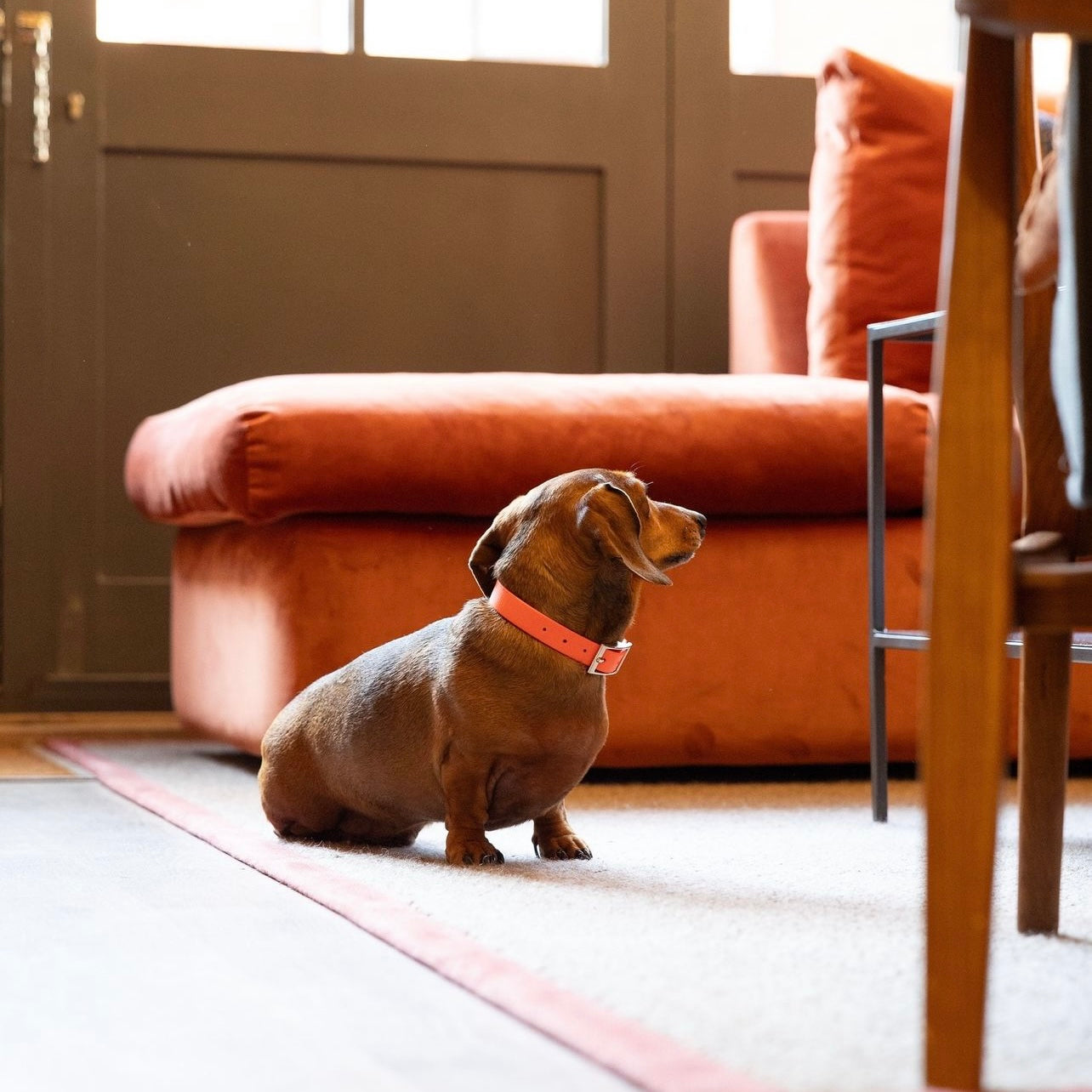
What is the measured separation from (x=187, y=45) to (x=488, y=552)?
2048 mm

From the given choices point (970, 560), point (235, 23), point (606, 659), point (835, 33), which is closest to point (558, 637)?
point (606, 659)

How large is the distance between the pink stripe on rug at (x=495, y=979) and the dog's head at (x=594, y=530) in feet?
1.23

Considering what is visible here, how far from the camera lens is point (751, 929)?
1349 mm

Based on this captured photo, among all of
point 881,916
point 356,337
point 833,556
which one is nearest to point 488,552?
point 881,916

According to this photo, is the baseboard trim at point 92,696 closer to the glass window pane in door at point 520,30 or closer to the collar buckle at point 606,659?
the glass window pane in door at point 520,30

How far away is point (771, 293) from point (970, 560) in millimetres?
2344

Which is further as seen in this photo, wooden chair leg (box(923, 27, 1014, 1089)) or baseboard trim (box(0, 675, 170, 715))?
baseboard trim (box(0, 675, 170, 715))

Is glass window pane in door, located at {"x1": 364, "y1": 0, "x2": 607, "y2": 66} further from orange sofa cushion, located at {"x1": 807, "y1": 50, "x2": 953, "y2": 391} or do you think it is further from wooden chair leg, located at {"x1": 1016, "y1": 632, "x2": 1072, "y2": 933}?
wooden chair leg, located at {"x1": 1016, "y1": 632, "x2": 1072, "y2": 933}

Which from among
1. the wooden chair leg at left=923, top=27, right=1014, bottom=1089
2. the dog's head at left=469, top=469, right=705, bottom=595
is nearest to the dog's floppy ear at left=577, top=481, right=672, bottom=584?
the dog's head at left=469, top=469, right=705, bottom=595

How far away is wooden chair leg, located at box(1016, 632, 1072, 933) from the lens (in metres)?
1.32

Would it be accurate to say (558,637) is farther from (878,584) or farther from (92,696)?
(92,696)

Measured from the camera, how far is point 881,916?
1401 millimetres

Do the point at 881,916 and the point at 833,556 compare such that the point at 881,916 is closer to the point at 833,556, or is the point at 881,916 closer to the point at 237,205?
the point at 833,556

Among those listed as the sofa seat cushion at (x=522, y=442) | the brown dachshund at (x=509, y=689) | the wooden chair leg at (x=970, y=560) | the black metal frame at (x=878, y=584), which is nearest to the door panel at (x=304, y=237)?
the sofa seat cushion at (x=522, y=442)
